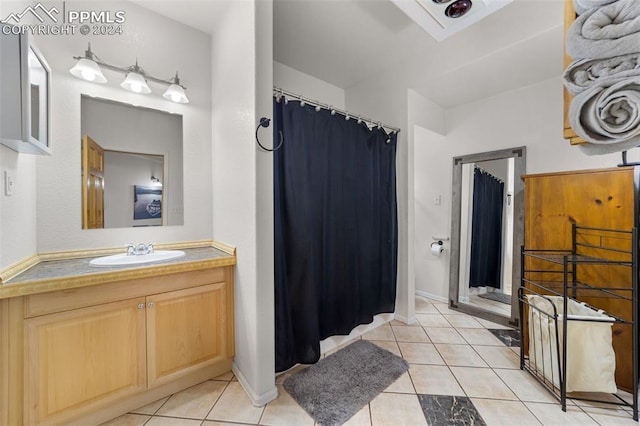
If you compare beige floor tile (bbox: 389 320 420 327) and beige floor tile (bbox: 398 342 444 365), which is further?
beige floor tile (bbox: 389 320 420 327)

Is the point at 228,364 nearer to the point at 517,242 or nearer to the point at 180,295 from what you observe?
the point at 180,295

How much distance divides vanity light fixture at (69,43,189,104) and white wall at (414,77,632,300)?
2760 mm

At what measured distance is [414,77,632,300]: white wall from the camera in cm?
225

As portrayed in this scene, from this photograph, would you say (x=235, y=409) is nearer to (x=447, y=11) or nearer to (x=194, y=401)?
(x=194, y=401)

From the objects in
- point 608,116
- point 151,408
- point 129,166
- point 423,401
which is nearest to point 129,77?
point 129,166

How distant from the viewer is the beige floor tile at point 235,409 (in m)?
1.37

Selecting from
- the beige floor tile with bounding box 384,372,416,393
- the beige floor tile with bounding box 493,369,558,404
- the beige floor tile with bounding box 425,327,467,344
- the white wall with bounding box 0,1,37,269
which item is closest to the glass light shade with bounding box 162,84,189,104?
the white wall with bounding box 0,1,37,269

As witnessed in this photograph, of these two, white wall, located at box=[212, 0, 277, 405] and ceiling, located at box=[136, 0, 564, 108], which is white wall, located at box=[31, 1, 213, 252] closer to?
ceiling, located at box=[136, 0, 564, 108]

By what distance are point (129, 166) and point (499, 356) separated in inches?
124

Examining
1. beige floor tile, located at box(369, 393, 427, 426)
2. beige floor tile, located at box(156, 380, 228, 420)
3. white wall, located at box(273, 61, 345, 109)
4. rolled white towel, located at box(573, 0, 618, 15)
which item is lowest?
beige floor tile, located at box(156, 380, 228, 420)

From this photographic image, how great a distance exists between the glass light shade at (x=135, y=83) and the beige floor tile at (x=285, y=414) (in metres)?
2.28

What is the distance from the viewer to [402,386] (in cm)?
162

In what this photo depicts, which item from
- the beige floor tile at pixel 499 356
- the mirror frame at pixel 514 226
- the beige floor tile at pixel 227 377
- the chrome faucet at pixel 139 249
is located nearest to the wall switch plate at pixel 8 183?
the chrome faucet at pixel 139 249

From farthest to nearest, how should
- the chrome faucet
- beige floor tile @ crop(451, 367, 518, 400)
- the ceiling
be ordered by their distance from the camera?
the ceiling → the chrome faucet → beige floor tile @ crop(451, 367, 518, 400)
